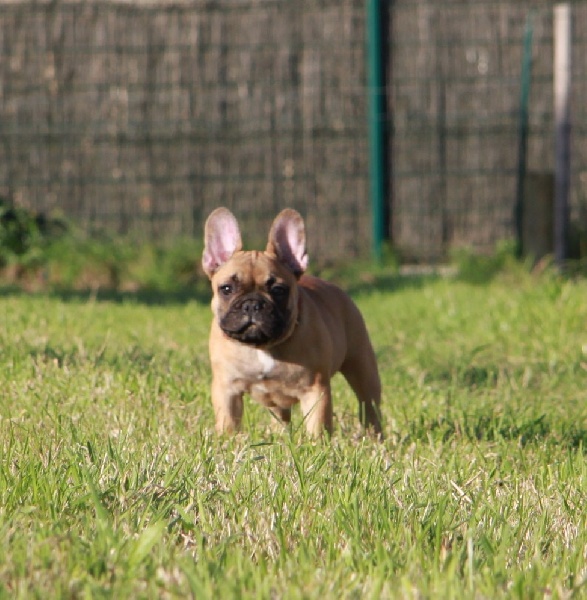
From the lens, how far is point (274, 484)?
10.1 ft

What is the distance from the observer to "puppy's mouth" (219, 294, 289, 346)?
3930 millimetres

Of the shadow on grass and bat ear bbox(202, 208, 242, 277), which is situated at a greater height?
bat ear bbox(202, 208, 242, 277)

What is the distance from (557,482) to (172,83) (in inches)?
309

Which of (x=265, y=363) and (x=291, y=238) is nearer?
(x=265, y=363)

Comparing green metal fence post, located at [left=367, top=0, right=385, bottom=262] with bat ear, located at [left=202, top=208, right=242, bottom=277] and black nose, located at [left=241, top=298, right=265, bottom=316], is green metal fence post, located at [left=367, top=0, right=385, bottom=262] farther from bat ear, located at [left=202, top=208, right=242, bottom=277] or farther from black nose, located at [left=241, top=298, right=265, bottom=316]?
black nose, located at [left=241, top=298, right=265, bottom=316]

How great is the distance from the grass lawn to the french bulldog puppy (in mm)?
139

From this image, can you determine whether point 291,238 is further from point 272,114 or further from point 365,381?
point 272,114

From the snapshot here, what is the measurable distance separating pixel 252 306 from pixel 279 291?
20 centimetres

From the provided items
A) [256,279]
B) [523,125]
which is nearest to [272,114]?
[523,125]

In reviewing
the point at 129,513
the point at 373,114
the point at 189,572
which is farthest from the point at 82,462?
the point at 373,114

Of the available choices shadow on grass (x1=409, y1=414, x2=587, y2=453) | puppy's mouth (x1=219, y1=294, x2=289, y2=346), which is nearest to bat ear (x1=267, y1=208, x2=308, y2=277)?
puppy's mouth (x1=219, y1=294, x2=289, y2=346)

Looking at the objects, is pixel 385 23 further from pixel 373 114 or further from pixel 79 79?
pixel 79 79

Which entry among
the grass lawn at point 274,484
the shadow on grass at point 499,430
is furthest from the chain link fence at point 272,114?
the shadow on grass at point 499,430

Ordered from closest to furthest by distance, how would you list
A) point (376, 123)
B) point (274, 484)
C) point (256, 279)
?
point (274, 484)
point (256, 279)
point (376, 123)
